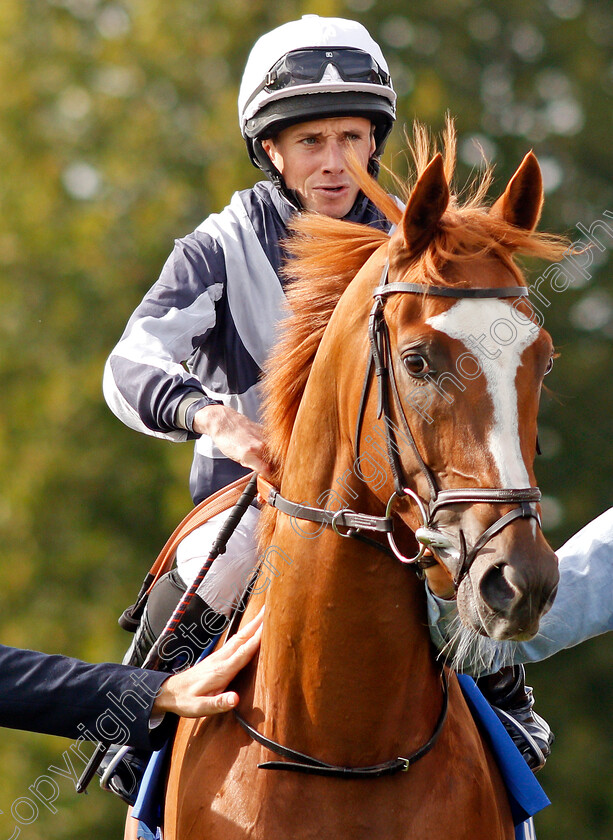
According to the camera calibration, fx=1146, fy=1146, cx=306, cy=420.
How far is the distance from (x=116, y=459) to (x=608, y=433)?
595 centimetres

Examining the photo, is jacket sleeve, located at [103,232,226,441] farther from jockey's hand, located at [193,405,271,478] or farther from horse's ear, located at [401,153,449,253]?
horse's ear, located at [401,153,449,253]

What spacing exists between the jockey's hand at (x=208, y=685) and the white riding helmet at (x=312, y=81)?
1.88 metres

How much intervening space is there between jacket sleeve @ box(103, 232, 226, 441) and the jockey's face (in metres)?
0.42

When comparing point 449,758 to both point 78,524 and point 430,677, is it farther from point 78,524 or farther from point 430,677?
point 78,524

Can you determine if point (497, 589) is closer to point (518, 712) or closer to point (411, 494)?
point (411, 494)

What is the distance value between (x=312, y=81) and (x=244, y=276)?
76 centimetres

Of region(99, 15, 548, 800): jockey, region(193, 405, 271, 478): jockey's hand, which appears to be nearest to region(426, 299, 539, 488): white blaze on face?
region(193, 405, 271, 478): jockey's hand

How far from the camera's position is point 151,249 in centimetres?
1454

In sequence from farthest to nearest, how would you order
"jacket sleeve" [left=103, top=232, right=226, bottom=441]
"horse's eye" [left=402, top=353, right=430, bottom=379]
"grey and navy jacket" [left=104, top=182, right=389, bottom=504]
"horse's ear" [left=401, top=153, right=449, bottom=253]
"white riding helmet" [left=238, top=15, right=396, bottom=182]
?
"white riding helmet" [left=238, top=15, right=396, bottom=182] < "grey and navy jacket" [left=104, top=182, right=389, bottom=504] < "jacket sleeve" [left=103, top=232, right=226, bottom=441] < "horse's ear" [left=401, top=153, right=449, bottom=253] < "horse's eye" [left=402, top=353, right=430, bottom=379]

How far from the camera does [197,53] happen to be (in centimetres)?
1606

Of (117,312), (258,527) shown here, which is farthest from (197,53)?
(258,527)

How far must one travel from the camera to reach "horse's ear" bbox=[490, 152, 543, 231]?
10.1ft

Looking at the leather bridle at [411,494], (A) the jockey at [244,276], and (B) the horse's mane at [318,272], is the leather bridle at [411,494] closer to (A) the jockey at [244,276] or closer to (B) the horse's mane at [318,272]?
(B) the horse's mane at [318,272]

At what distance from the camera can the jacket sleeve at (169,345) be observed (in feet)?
11.7
